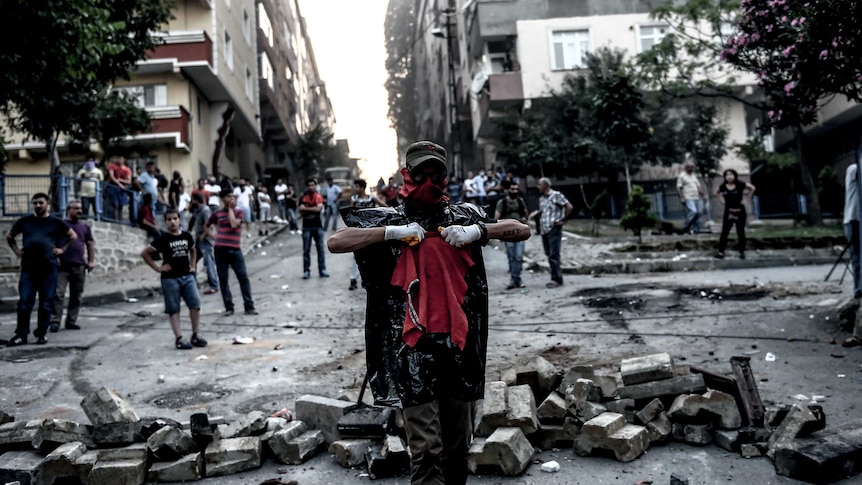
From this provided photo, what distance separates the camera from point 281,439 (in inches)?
179

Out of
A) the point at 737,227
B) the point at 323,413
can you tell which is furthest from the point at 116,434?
the point at 737,227

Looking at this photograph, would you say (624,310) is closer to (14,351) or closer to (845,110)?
(14,351)

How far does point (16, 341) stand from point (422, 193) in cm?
747

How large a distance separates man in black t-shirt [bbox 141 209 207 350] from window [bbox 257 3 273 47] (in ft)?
109

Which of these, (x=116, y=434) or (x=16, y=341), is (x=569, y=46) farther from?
(x=116, y=434)

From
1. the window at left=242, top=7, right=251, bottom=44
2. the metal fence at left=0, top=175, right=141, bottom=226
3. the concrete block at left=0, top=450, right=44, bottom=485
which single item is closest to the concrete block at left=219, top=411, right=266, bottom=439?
the concrete block at left=0, top=450, right=44, bottom=485

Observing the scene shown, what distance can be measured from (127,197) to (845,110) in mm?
25269

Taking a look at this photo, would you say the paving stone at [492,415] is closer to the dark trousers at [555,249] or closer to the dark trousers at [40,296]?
the dark trousers at [40,296]

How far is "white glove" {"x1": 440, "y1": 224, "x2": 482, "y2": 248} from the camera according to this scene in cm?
332

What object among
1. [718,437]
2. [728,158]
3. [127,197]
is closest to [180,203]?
[127,197]

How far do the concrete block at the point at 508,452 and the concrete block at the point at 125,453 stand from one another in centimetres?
207

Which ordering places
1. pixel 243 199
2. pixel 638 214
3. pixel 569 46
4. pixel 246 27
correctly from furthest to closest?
→ pixel 246 27 → pixel 569 46 → pixel 243 199 → pixel 638 214

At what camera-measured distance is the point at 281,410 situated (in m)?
5.34

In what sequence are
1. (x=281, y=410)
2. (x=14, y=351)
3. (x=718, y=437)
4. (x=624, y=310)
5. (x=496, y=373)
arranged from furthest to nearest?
(x=624, y=310), (x=14, y=351), (x=496, y=373), (x=281, y=410), (x=718, y=437)
